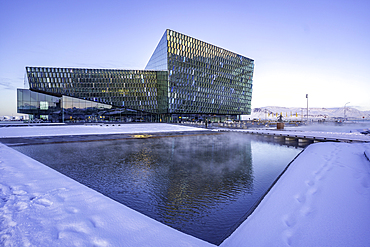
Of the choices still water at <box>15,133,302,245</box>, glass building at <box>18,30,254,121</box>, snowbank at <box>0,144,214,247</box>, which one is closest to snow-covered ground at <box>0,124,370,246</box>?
snowbank at <box>0,144,214,247</box>

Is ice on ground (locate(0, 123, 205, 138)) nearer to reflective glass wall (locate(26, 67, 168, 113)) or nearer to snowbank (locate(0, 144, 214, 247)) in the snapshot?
snowbank (locate(0, 144, 214, 247))

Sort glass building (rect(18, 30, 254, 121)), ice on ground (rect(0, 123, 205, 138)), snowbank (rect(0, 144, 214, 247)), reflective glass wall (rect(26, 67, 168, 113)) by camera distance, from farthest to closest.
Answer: glass building (rect(18, 30, 254, 121)), reflective glass wall (rect(26, 67, 168, 113)), ice on ground (rect(0, 123, 205, 138)), snowbank (rect(0, 144, 214, 247))

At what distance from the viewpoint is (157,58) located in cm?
8406

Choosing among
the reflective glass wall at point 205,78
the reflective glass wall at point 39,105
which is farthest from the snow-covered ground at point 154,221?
the reflective glass wall at point 39,105

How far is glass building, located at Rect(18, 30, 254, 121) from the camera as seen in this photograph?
71.8 meters

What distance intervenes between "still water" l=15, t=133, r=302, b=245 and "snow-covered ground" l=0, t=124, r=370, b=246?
746 mm

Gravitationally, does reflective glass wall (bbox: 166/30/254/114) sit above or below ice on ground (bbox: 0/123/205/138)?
above

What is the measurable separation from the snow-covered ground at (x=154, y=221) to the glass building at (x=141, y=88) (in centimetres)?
7064

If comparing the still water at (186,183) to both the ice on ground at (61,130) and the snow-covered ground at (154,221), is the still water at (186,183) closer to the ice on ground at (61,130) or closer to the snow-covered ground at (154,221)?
the snow-covered ground at (154,221)

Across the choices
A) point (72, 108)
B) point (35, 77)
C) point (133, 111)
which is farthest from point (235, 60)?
point (35, 77)

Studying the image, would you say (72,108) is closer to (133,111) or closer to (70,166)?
(133,111)

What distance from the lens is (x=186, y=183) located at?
329 inches

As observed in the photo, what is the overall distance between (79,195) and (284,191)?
627 centimetres

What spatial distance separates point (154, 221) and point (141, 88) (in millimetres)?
77151
